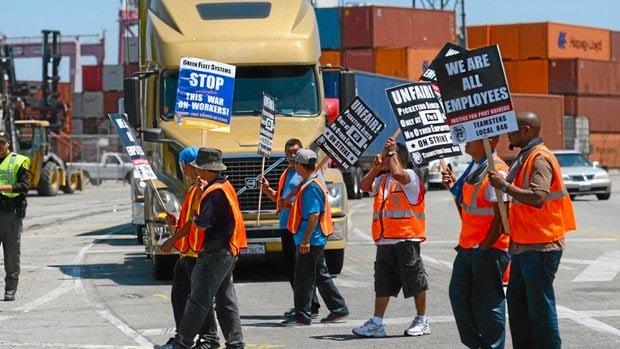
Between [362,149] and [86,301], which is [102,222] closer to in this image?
[86,301]

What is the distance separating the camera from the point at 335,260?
640 inches

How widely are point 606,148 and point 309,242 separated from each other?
68769 millimetres

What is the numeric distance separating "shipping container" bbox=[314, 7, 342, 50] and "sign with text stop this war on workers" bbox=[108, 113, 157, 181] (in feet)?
181

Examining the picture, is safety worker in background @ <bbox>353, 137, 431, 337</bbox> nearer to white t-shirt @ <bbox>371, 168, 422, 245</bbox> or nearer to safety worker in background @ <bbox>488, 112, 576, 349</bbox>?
A: white t-shirt @ <bbox>371, 168, 422, 245</bbox>

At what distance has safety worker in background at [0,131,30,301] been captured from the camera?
45.3 ft

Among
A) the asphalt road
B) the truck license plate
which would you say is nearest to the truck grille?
the truck license plate

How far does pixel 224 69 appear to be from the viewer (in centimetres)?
1337

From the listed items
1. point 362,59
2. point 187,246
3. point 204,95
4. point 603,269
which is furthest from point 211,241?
point 362,59

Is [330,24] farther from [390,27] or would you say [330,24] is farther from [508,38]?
[508,38]

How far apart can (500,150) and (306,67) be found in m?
41.2

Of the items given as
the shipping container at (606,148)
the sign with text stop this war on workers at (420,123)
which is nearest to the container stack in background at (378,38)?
the shipping container at (606,148)

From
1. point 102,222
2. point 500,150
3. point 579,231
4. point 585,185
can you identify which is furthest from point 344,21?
point 579,231

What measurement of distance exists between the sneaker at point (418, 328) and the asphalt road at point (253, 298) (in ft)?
0.32

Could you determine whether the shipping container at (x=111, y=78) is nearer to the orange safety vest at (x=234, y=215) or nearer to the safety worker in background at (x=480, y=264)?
the orange safety vest at (x=234, y=215)
